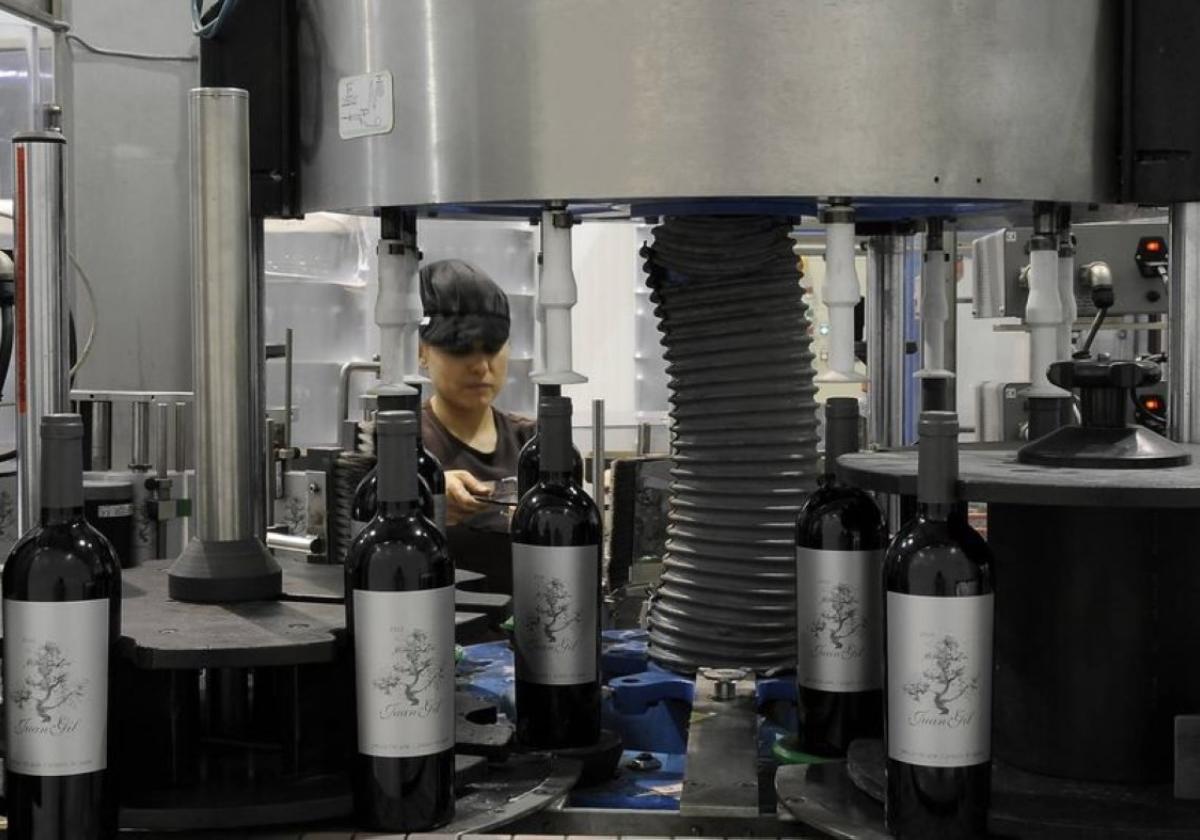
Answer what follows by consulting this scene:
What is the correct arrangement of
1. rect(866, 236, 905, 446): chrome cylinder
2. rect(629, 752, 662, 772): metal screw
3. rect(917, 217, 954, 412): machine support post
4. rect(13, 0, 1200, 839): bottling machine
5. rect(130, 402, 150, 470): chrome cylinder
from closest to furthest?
rect(13, 0, 1200, 839): bottling machine
rect(629, 752, 662, 772): metal screw
rect(917, 217, 954, 412): machine support post
rect(866, 236, 905, 446): chrome cylinder
rect(130, 402, 150, 470): chrome cylinder

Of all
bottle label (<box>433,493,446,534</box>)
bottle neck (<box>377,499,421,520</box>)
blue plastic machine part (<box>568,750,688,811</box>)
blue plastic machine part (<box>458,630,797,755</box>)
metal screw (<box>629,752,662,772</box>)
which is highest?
bottle neck (<box>377,499,421,520</box>)

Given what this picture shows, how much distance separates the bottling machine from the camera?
4.03 ft

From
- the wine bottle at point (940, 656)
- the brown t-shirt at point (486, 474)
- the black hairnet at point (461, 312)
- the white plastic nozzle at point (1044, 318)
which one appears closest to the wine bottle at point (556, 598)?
the wine bottle at point (940, 656)

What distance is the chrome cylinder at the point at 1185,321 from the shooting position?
151 cm

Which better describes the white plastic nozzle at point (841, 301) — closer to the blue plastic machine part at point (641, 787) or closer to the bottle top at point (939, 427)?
the bottle top at point (939, 427)

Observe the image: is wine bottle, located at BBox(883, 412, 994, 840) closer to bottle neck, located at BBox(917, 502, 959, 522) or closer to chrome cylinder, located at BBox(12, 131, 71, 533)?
bottle neck, located at BBox(917, 502, 959, 522)

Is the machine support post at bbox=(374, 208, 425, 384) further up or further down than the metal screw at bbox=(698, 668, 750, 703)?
further up

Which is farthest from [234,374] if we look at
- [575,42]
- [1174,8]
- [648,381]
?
[648,381]

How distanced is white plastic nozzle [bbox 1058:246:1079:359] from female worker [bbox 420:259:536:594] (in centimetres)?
188

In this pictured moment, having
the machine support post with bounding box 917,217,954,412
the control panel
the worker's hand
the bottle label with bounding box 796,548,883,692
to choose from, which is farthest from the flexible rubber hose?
the control panel

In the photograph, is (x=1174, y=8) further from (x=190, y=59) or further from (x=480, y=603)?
(x=190, y=59)

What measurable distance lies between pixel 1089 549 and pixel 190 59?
197 centimetres

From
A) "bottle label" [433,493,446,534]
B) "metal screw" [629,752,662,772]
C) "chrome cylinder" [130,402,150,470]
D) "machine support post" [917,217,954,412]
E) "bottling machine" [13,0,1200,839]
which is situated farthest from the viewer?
"chrome cylinder" [130,402,150,470]

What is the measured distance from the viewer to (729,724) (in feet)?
4.84
